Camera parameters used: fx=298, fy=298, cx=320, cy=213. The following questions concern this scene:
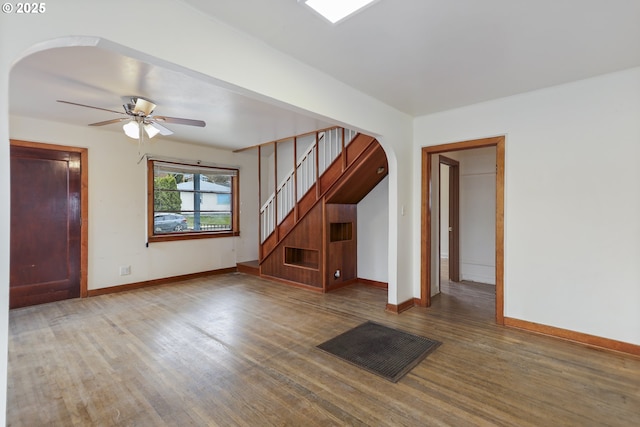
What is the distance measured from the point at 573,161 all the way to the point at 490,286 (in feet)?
9.12

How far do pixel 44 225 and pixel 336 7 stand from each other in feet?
15.9

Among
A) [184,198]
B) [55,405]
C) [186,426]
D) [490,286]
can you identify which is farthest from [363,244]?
[55,405]

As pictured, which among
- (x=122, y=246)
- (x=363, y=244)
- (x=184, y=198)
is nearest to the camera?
(x=122, y=246)

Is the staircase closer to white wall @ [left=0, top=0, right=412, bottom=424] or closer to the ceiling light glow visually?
white wall @ [left=0, top=0, right=412, bottom=424]

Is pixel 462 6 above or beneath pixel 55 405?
above

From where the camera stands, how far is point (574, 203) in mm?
2922

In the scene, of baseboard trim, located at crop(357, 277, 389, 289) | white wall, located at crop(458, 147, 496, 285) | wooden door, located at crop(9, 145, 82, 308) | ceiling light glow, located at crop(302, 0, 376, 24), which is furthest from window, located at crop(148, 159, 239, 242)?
white wall, located at crop(458, 147, 496, 285)

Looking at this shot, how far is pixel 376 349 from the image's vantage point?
2766mm

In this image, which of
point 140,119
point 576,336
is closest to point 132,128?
point 140,119

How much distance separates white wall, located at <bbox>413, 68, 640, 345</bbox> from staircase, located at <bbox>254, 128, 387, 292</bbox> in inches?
65.2

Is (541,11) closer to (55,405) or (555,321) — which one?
(555,321)

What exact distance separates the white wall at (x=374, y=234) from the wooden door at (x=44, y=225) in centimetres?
442

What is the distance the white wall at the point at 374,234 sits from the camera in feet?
16.2

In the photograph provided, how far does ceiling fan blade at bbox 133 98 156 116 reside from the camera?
3143mm
